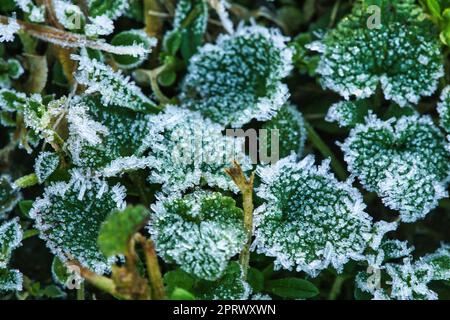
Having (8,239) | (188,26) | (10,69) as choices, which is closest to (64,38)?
(10,69)

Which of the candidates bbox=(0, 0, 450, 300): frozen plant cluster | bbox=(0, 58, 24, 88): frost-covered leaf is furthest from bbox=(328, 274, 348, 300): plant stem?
bbox=(0, 58, 24, 88): frost-covered leaf

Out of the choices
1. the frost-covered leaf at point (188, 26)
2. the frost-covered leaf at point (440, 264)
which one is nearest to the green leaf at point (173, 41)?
the frost-covered leaf at point (188, 26)

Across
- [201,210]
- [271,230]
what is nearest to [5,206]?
[201,210]

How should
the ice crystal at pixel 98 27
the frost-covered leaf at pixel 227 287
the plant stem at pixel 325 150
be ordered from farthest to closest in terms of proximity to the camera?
the plant stem at pixel 325 150 → the ice crystal at pixel 98 27 → the frost-covered leaf at pixel 227 287

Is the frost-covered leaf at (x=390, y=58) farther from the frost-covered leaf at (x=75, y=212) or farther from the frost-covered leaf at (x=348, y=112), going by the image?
the frost-covered leaf at (x=75, y=212)

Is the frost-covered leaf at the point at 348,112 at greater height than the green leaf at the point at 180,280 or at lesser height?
greater

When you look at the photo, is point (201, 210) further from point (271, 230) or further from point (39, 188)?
point (39, 188)
